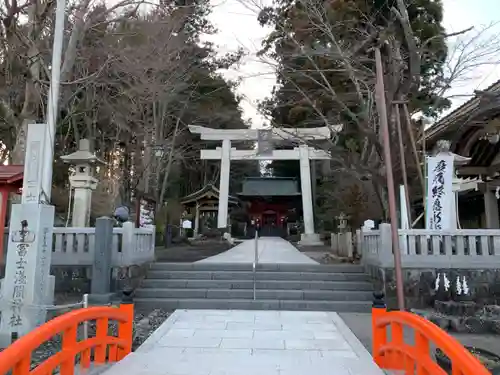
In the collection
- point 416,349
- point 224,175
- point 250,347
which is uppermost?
point 224,175

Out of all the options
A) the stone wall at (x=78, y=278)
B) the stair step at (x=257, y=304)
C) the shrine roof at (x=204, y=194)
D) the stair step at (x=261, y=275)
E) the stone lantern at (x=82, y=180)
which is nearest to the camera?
the stair step at (x=257, y=304)

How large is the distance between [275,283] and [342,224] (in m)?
10.6

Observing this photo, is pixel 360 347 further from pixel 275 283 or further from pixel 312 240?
pixel 312 240

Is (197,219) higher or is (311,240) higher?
(197,219)

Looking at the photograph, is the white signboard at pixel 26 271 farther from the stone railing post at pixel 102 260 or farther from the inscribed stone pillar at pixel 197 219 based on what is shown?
the inscribed stone pillar at pixel 197 219

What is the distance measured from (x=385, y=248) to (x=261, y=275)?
294 cm

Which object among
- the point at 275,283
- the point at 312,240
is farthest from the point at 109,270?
the point at 312,240

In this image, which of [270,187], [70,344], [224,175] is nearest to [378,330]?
[70,344]

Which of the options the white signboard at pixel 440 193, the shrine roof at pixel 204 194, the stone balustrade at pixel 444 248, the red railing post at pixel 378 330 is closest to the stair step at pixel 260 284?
the stone balustrade at pixel 444 248

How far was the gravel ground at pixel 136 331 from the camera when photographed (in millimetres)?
5141

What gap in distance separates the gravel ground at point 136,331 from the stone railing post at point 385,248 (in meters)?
4.59

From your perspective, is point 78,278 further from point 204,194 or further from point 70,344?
point 204,194

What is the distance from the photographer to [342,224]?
1886cm

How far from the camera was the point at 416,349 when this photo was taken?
3.72 m
